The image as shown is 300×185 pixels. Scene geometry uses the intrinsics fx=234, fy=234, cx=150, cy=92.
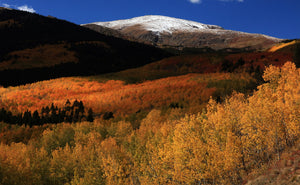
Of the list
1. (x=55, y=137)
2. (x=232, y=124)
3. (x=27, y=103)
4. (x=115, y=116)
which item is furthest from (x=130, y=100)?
(x=232, y=124)

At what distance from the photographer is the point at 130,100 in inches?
2815

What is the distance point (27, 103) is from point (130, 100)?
34244 millimetres

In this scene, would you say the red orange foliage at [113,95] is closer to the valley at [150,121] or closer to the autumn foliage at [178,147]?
the valley at [150,121]

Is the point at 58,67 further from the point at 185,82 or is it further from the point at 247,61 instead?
the point at 247,61

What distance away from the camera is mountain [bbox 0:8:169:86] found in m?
118

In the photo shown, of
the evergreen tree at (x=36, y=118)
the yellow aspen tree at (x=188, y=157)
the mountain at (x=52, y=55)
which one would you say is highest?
the mountain at (x=52, y=55)

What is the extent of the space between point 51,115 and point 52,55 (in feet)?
299

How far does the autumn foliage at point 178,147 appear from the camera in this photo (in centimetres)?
2572

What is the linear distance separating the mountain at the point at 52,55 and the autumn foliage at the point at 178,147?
2425 inches

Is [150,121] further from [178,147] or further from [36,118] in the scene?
[36,118]

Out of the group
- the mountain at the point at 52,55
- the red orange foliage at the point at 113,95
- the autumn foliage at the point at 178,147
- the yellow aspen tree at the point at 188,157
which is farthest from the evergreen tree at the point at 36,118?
the mountain at the point at 52,55

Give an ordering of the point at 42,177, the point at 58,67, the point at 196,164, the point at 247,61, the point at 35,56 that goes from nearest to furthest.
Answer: the point at 196,164 → the point at 42,177 → the point at 247,61 → the point at 58,67 → the point at 35,56

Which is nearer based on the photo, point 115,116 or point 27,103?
point 115,116

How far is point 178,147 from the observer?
28.4 m
